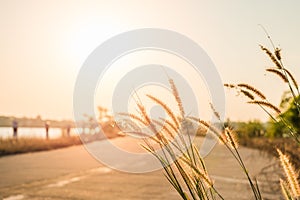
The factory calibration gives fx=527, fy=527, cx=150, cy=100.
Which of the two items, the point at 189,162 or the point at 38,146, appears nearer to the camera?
the point at 189,162

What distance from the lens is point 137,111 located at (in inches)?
87.5

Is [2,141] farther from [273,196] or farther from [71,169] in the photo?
[273,196]

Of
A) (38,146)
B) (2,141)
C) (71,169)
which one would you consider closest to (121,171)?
(71,169)

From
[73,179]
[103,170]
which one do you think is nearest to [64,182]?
[73,179]

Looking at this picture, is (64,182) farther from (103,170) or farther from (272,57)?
(272,57)

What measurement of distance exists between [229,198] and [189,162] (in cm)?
410

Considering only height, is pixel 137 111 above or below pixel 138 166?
above

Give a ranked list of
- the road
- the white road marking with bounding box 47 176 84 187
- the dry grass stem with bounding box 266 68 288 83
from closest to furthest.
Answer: the dry grass stem with bounding box 266 68 288 83
the road
the white road marking with bounding box 47 176 84 187

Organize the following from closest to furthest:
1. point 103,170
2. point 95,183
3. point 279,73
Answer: point 279,73
point 95,183
point 103,170

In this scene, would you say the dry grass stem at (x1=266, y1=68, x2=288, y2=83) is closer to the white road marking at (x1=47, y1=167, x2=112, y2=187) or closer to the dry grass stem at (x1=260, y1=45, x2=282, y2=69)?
the dry grass stem at (x1=260, y1=45, x2=282, y2=69)

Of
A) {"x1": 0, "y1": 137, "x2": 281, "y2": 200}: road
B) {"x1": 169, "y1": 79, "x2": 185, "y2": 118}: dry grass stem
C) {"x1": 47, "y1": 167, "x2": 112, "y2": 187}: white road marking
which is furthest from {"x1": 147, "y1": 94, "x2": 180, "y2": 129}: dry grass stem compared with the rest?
{"x1": 47, "y1": 167, "x2": 112, "y2": 187}: white road marking

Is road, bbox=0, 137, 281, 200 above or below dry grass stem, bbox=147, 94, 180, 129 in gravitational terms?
below

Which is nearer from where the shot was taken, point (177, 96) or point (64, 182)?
point (177, 96)

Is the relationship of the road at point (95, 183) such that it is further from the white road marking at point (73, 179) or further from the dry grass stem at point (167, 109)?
the dry grass stem at point (167, 109)
